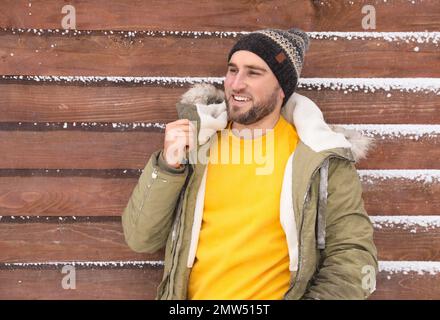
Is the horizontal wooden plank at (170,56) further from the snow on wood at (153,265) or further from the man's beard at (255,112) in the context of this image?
the snow on wood at (153,265)

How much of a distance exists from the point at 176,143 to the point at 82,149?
2.41ft

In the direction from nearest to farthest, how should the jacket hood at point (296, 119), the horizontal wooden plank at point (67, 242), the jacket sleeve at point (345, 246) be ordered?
the jacket sleeve at point (345, 246) → the jacket hood at point (296, 119) → the horizontal wooden plank at point (67, 242)

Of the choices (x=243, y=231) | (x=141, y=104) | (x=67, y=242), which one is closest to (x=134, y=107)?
(x=141, y=104)

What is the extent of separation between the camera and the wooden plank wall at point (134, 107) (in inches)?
110

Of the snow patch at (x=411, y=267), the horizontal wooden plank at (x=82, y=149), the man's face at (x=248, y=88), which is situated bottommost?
the snow patch at (x=411, y=267)

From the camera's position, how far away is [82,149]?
2850 millimetres

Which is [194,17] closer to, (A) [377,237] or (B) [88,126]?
(B) [88,126]

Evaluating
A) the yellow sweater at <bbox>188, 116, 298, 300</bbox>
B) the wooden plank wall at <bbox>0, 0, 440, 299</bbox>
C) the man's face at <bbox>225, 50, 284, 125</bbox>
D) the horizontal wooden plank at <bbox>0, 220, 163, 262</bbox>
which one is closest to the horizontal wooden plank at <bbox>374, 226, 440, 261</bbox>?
the wooden plank wall at <bbox>0, 0, 440, 299</bbox>

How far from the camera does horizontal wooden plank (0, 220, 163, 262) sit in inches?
113

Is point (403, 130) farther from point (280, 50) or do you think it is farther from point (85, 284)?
point (85, 284)

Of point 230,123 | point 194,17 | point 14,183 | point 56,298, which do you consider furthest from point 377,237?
point 14,183

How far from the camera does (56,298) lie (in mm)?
2926

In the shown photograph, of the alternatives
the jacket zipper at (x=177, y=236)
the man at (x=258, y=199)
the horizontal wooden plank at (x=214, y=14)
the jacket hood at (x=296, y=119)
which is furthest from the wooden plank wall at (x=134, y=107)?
the jacket zipper at (x=177, y=236)

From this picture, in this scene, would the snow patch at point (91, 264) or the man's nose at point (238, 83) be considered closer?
the man's nose at point (238, 83)
